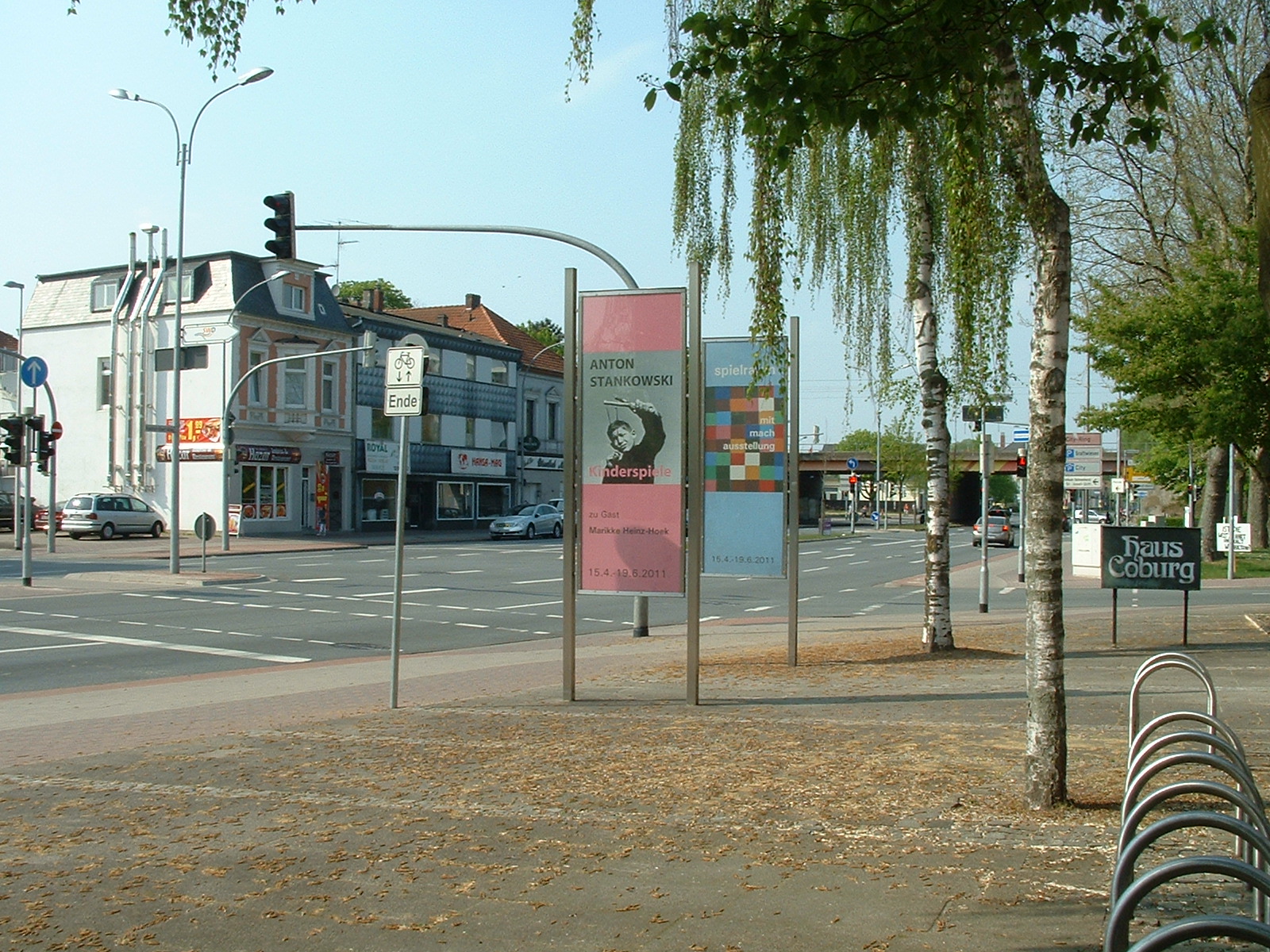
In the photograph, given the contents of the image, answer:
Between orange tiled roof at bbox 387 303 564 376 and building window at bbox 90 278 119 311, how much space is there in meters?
19.5

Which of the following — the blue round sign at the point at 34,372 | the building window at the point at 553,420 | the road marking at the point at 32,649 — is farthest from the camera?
the building window at the point at 553,420

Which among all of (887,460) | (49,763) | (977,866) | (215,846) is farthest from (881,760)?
(887,460)

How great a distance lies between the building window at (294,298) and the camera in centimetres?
5219

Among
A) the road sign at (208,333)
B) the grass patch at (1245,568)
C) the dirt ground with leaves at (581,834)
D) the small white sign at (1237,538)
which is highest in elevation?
the road sign at (208,333)

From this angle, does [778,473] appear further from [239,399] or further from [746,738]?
[239,399]

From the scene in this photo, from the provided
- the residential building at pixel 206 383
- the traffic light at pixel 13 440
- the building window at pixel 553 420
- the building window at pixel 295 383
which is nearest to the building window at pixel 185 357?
the traffic light at pixel 13 440

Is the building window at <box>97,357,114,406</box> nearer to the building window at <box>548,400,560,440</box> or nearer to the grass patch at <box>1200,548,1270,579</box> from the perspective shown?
the building window at <box>548,400,560,440</box>

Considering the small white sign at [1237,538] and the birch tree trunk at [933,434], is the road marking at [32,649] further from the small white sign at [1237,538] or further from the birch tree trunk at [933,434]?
the small white sign at [1237,538]

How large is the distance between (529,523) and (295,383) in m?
11.8

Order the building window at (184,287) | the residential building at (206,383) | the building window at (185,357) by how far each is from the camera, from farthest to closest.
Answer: the building window at (184,287)
the residential building at (206,383)
the building window at (185,357)

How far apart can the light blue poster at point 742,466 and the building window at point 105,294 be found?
151 feet

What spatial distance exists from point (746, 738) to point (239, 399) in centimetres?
4477

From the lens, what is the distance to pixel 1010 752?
7.91 m

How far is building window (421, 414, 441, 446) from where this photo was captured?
202 feet
